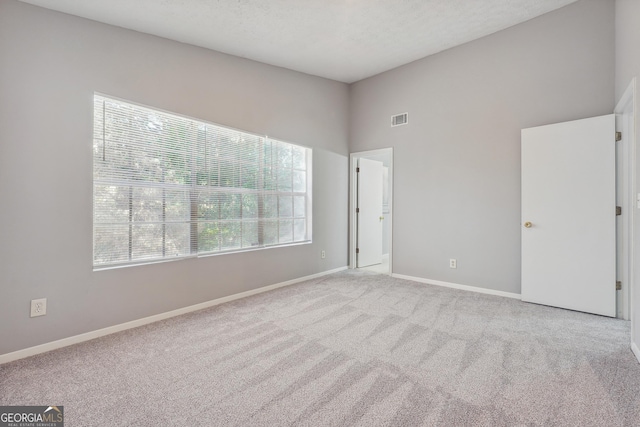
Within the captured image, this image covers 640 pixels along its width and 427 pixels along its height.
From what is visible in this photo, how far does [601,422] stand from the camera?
4.99 ft

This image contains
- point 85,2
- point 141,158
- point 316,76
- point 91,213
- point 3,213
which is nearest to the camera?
point 3,213

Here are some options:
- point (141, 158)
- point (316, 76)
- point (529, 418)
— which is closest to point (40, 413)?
point (141, 158)

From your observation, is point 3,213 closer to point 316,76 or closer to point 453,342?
point 453,342

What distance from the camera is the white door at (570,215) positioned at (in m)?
2.90

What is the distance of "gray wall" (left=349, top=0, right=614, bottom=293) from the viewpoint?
309cm

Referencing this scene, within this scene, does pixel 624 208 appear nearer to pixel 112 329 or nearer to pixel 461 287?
pixel 461 287

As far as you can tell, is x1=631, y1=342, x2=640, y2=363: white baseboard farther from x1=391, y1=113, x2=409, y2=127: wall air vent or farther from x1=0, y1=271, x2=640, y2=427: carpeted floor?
x1=391, y1=113, x2=409, y2=127: wall air vent

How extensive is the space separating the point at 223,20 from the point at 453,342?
11.7 ft

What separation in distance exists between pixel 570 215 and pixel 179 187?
4064 mm

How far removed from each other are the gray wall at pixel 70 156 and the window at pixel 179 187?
0.38 ft

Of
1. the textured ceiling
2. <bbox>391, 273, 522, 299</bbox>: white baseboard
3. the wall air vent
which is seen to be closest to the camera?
the textured ceiling

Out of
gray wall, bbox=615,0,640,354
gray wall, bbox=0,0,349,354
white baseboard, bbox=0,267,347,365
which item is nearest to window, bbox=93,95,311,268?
gray wall, bbox=0,0,349,354

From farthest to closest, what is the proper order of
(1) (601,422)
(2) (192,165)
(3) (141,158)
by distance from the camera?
(2) (192,165) < (3) (141,158) < (1) (601,422)

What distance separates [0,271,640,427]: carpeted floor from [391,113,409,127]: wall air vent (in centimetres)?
273
